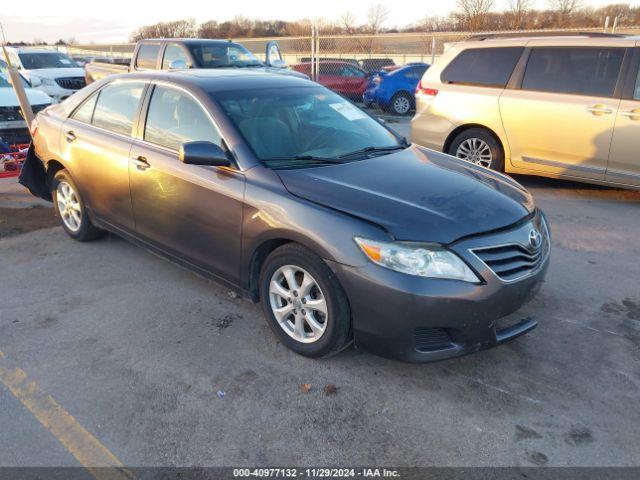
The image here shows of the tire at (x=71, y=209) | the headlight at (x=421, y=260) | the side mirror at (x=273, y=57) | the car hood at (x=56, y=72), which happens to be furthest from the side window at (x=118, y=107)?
the car hood at (x=56, y=72)

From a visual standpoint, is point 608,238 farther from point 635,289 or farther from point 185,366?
point 185,366

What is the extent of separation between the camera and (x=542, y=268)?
3.27 metres

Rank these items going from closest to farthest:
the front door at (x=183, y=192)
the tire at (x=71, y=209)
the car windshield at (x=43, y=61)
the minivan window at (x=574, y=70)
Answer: the front door at (x=183, y=192) < the tire at (x=71, y=209) < the minivan window at (x=574, y=70) < the car windshield at (x=43, y=61)

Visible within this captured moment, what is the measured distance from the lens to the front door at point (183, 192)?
353 centimetres

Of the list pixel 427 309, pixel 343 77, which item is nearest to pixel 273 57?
pixel 343 77

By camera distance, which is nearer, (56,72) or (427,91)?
(427,91)

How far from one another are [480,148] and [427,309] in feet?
16.1

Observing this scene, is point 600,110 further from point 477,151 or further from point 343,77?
point 343,77

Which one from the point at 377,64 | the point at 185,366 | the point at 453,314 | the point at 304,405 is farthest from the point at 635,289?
the point at 377,64

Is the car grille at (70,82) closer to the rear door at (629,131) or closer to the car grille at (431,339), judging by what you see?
the rear door at (629,131)

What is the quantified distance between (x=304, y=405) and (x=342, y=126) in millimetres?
2160

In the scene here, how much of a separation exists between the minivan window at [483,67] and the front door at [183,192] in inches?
179

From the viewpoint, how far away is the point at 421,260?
2.80 metres

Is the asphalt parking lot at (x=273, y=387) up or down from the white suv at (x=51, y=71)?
down
